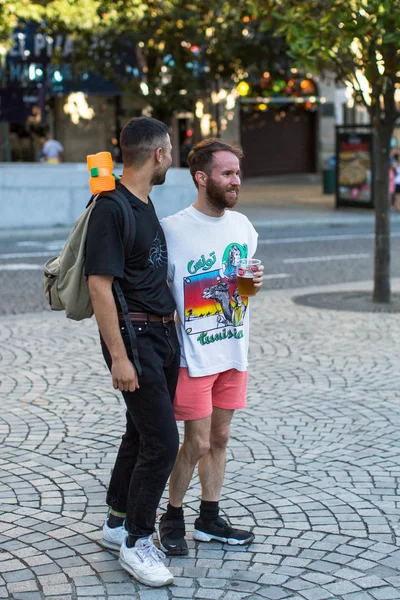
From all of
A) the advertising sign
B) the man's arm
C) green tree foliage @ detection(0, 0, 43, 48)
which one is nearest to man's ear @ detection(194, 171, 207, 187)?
the man's arm

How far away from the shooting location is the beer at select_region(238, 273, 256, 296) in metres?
4.07

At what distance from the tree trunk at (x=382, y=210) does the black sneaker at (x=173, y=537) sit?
6.65 meters

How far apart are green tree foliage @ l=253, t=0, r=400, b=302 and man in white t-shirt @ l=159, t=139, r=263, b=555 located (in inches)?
211

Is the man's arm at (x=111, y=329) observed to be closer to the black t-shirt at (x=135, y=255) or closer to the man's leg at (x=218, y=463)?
the black t-shirt at (x=135, y=255)

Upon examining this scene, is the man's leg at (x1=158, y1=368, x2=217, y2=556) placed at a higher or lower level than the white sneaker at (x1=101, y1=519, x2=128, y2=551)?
higher

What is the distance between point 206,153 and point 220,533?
64.6 inches

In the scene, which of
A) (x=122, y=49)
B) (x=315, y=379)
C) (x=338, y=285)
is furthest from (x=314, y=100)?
(x=315, y=379)

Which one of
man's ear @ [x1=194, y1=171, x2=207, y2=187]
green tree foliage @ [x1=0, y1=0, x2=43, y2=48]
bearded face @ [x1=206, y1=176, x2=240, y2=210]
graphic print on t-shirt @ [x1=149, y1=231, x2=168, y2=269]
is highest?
green tree foliage @ [x1=0, y1=0, x2=43, y2=48]

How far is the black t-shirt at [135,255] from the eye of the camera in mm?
3664

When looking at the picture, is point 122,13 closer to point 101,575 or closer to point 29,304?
point 29,304

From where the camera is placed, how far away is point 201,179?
4.09m

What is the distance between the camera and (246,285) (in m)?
4.09

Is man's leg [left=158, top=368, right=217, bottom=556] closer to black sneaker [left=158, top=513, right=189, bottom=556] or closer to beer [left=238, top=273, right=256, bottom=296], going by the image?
black sneaker [left=158, top=513, right=189, bottom=556]

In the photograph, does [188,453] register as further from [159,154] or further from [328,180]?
[328,180]
